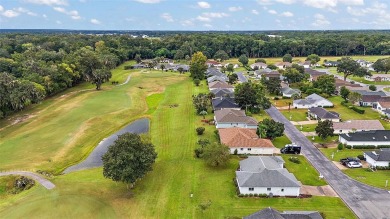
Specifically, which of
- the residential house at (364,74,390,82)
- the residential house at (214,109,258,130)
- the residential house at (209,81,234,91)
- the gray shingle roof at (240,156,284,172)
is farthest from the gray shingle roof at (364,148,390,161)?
the residential house at (364,74,390,82)

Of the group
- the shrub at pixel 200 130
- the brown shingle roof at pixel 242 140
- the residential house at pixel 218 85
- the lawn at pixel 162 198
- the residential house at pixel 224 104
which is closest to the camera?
the lawn at pixel 162 198

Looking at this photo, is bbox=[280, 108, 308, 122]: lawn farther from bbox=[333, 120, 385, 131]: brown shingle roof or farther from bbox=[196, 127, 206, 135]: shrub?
bbox=[196, 127, 206, 135]: shrub

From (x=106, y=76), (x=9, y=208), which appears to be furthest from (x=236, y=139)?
(x=106, y=76)

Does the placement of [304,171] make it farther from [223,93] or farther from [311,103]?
[223,93]

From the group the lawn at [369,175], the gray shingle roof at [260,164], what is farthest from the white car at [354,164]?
the gray shingle roof at [260,164]

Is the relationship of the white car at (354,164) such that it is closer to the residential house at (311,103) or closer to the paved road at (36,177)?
the residential house at (311,103)

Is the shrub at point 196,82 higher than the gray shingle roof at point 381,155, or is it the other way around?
the shrub at point 196,82

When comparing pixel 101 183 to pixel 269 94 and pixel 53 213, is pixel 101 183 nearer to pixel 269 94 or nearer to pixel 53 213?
pixel 53 213
